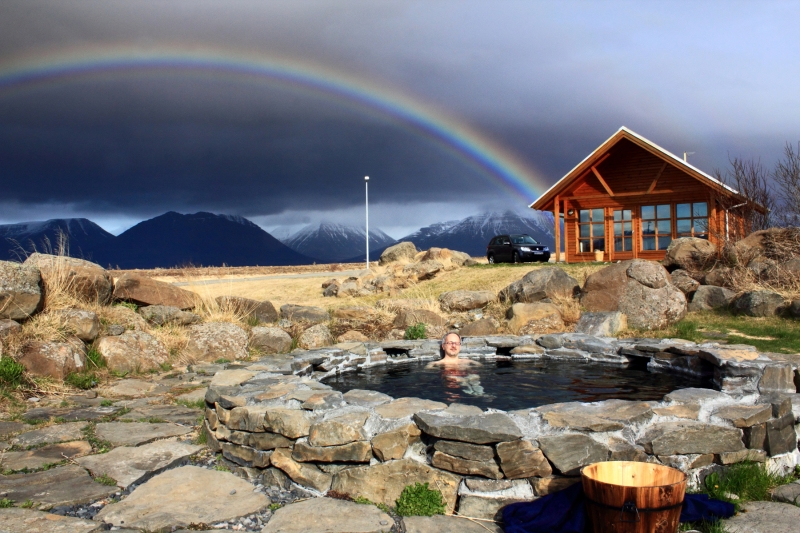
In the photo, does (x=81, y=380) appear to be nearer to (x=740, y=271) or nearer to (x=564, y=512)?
(x=564, y=512)

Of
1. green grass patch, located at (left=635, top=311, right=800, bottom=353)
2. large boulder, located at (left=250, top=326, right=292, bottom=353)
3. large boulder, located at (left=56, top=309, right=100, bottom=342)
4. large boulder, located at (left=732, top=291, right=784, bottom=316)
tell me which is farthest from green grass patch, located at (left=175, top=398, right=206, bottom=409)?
large boulder, located at (left=732, top=291, right=784, bottom=316)

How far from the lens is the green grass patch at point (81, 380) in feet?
24.8

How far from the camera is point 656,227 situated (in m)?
25.6

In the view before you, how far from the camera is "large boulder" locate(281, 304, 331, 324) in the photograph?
1228cm

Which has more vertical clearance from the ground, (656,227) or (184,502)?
(656,227)

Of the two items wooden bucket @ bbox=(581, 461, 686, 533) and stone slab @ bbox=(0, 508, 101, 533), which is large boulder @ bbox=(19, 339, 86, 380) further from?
wooden bucket @ bbox=(581, 461, 686, 533)

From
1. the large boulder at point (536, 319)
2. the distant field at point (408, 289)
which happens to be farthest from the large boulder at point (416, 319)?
the distant field at point (408, 289)

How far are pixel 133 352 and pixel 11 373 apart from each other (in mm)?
1783

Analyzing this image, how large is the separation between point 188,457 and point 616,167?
2517cm

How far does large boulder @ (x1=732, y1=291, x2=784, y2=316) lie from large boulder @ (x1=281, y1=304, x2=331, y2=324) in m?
8.15

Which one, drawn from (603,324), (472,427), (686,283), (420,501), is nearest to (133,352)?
(420,501)

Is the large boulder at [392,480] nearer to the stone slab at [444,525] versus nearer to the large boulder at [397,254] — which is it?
the stone slab at [444,525]

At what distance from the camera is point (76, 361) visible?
7.96 metres

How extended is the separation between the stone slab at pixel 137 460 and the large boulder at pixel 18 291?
3.89 metres
